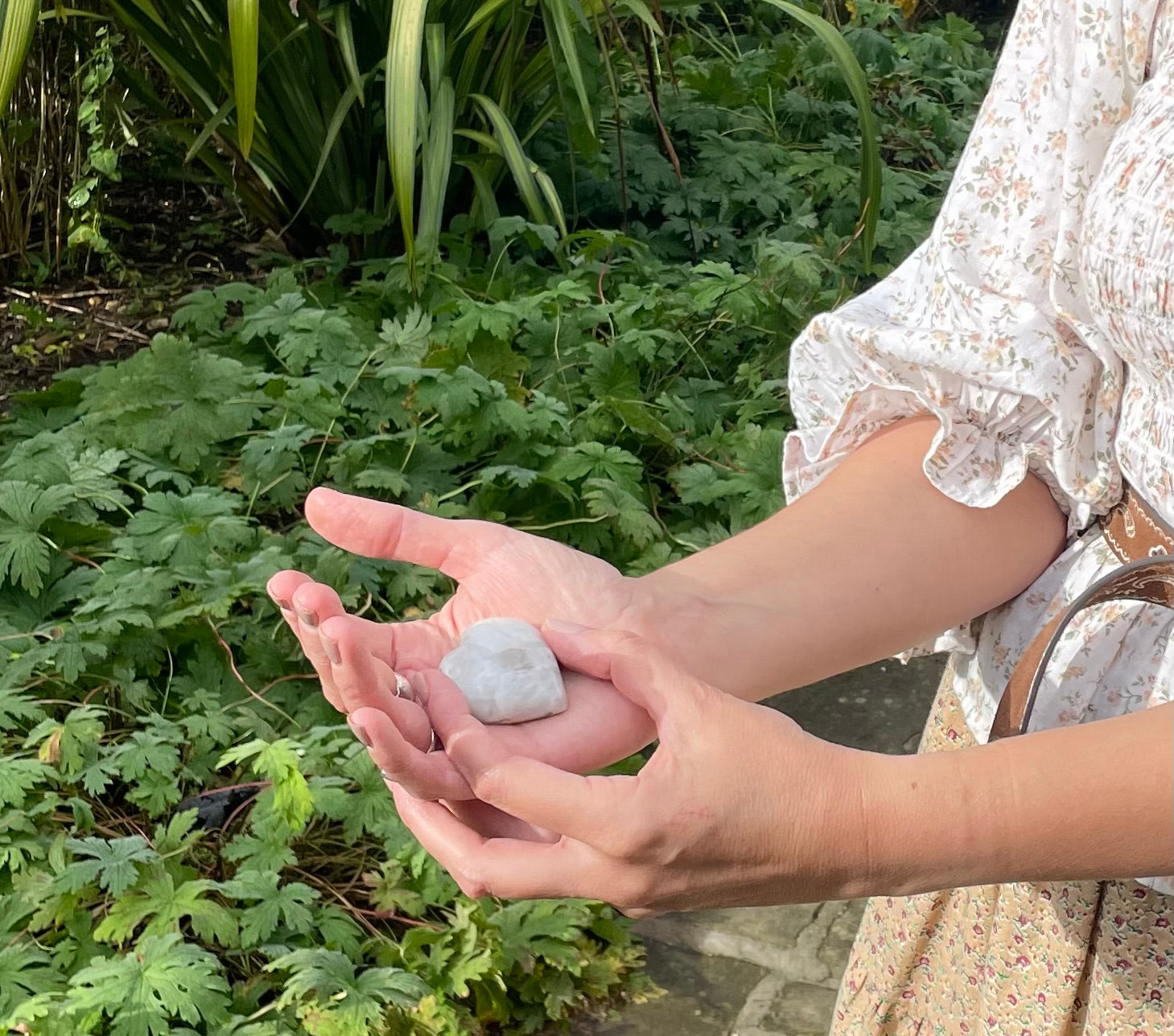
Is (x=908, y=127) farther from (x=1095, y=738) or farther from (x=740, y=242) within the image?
(x=1095, y=738)

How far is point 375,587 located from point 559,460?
1.58 feet

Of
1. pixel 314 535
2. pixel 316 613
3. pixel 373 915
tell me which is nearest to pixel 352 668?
pixel 316 613

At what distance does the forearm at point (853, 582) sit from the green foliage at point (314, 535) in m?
0.91

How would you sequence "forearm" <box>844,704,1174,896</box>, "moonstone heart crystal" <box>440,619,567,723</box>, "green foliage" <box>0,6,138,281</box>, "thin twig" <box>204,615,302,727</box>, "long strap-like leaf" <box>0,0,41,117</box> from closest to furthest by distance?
"forearm" <box>844,704,1174,896</box> → "moonstone heart crystal" <box>440,619,567,723</box> → "thin twig" <box>204,615,302,727</box> → "long strap-like leaf" <box>0,0,41,117</box> → "green foliage" <box>0,6,138,281</box>

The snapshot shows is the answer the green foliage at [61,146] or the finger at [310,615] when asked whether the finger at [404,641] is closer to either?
the finger at [310,615]

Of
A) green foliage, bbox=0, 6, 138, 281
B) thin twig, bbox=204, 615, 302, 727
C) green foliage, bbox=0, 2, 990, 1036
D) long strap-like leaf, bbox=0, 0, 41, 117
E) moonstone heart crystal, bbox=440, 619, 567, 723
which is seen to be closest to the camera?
moonstone heart crystal, bbox=440, 619, 567, 723

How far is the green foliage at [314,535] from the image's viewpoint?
69.4 inches

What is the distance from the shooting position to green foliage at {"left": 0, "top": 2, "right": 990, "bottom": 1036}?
5.78 ft

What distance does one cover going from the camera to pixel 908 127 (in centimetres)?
490

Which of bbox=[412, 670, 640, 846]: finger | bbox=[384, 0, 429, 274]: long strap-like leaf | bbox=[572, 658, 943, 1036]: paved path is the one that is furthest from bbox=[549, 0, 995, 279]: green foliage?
bbox=[412, 670, 640, 846]: finger

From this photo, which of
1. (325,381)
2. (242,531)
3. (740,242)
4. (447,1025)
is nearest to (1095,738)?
(447,1025)

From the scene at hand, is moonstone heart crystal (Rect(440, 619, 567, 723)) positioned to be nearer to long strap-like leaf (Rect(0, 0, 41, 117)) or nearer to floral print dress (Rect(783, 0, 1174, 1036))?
floral print dress (Rect(783, 0, 1174, 1036))

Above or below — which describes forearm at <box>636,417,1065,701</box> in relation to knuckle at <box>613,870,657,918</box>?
above

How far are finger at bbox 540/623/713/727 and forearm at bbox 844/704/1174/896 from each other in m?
0.13
